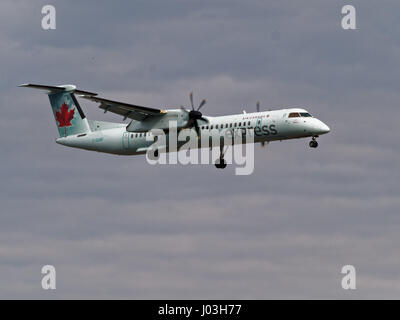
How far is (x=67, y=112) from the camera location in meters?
57.6

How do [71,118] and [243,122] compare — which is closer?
[243,122]

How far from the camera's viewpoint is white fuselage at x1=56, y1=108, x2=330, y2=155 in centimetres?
4841

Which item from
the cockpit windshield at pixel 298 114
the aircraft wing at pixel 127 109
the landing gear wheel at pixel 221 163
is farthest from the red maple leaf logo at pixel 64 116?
the cockpit windshield at pixel 298 114

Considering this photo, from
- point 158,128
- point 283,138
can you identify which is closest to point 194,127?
point 158,128

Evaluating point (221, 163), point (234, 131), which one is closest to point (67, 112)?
point (221, 163)

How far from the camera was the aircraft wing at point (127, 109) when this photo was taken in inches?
1966

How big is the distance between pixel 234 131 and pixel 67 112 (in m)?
14.1

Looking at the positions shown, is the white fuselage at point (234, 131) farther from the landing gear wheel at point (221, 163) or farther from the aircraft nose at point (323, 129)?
the landing gear wheel at point (221, 163)

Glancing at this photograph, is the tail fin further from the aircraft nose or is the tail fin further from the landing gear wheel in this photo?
the aircraft nose
